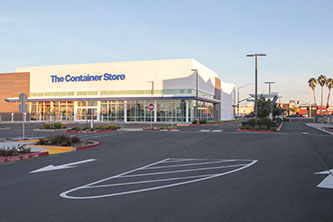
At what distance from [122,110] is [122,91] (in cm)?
352

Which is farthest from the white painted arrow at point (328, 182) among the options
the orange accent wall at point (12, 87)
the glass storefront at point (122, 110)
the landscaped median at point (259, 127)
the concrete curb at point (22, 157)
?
the orange accent wall at point (12, 87)

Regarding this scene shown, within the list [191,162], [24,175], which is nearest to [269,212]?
[191,162]

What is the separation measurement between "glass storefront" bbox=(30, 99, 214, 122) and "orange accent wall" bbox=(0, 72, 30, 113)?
3.77 meters

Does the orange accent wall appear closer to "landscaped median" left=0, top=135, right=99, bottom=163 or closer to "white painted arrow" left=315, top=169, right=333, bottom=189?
"landscaped median" left=0, top=135, right=99, bottom=163

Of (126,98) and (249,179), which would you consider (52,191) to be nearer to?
(249,179)

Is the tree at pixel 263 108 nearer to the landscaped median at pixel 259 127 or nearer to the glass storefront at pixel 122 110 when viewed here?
the landscaped median at pixel 259 127

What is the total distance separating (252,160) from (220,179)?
412 cm

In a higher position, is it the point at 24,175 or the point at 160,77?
the point at 160,77

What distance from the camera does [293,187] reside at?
7.36m

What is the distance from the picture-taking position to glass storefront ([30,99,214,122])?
176 ft

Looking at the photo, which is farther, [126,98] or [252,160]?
[126,98]

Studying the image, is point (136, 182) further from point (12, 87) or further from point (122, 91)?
point (12, 87)

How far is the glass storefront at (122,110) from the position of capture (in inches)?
2108

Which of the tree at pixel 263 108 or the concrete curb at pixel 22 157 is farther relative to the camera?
the tree at pixel 263 108
